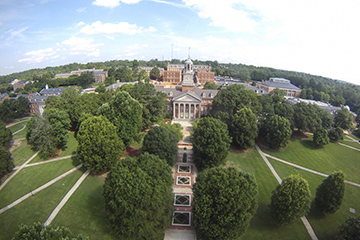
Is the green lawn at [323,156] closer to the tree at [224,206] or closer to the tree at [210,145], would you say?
the tree at [210,145]

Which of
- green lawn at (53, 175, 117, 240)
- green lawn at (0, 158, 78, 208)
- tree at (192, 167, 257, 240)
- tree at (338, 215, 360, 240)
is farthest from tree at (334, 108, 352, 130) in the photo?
green lawn at (0, 158, 78, 208)

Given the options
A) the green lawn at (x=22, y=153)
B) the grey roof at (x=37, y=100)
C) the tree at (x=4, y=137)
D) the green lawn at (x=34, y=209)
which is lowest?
the green lawn at (x=34, y=209)

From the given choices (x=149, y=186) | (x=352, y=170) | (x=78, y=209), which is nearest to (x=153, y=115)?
(x=78, y=209)

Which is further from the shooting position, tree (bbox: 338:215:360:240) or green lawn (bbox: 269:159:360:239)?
green lawn (bbox: 269:159:360:239)

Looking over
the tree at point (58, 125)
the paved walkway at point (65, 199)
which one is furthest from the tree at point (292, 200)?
the tree at point (58, 125)

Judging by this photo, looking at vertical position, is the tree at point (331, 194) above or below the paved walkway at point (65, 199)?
above

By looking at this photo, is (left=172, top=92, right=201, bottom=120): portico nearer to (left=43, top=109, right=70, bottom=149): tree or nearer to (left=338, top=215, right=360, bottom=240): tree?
(left=43, top=109, right=70, bottom=149): tree

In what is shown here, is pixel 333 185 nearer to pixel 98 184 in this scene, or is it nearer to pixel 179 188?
pixel 179 188
